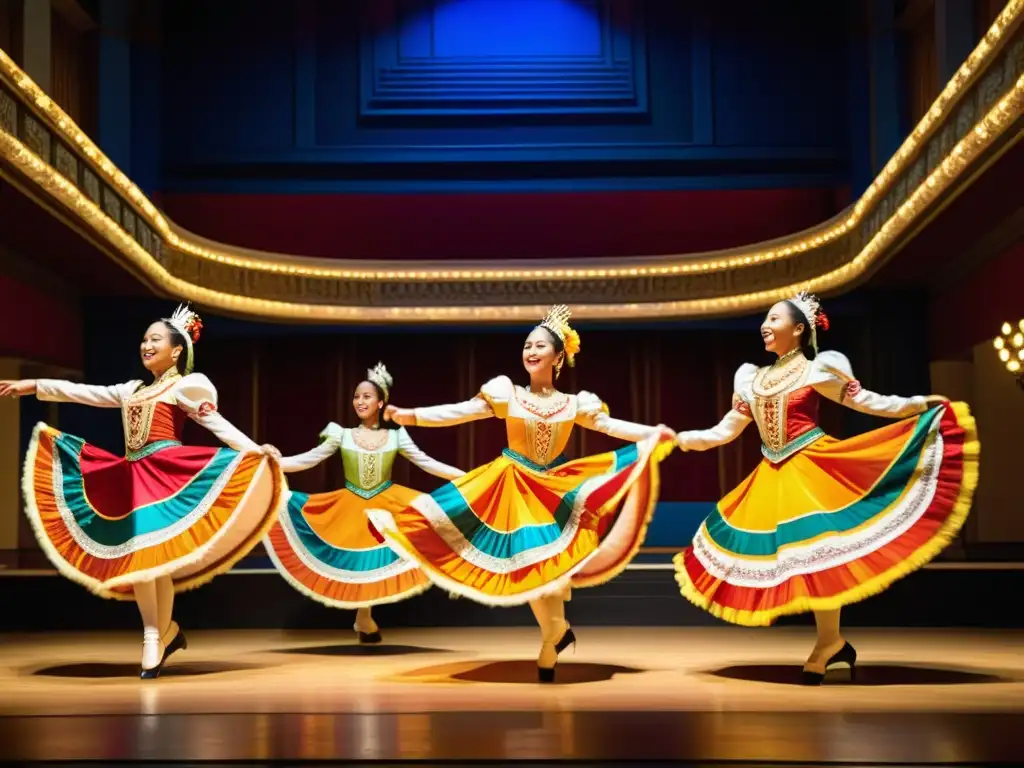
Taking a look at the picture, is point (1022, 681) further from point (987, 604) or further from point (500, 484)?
point (987, 604)

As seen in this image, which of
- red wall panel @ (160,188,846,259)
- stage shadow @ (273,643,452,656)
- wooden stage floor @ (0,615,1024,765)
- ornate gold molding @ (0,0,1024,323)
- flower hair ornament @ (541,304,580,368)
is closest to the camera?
wooden stage floor @ (0,615,1024,765)

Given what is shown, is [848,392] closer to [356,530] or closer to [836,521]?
[836,521]

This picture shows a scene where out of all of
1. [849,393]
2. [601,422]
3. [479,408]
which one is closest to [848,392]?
[849,393]

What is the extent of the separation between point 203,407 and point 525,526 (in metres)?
1.18

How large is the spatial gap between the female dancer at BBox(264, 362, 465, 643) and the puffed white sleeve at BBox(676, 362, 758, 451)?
122cm

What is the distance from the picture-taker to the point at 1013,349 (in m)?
6.46

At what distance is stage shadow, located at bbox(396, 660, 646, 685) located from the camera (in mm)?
4117

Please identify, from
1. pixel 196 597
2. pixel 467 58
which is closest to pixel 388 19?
pixel 467 58

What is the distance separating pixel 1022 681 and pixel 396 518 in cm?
193

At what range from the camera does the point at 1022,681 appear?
3984 mm

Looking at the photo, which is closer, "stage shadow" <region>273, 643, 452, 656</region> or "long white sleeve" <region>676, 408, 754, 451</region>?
"long white sleeve" <region>676, 408, 754, 451</region>

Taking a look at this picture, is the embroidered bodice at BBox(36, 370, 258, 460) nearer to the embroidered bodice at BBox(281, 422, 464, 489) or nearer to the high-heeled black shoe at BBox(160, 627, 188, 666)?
the high-heeled black shoe at BBox(160, 627, 188, 666)

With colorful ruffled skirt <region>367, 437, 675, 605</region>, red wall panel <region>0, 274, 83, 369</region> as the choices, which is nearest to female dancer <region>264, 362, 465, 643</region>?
colorful ruffled skirt <region>367, 437, 675, 605</region>

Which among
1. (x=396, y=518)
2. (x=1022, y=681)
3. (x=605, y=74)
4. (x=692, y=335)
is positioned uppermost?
(x=605, y=74)
